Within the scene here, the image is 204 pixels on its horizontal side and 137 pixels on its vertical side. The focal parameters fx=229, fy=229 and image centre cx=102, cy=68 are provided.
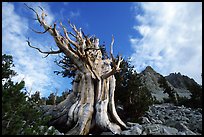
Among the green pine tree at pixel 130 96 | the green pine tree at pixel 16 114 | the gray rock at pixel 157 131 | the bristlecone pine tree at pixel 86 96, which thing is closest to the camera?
the green pine tree at pixel 16 114

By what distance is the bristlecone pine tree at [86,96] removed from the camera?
9320mm

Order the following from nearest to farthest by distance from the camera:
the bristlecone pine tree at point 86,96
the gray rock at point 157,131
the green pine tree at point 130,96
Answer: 1. the gray rock at point 157,131
2. the bristlecone pine tree at point 86,96
3. the green pine tree at point 130,96

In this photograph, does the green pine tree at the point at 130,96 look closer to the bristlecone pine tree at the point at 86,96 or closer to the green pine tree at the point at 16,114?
the bristlecone pine tree at the point at 86,96

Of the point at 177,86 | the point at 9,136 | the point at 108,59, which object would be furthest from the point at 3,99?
the point at 177,86

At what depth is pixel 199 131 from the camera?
1020cm

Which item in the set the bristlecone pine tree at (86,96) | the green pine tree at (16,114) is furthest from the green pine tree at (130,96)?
the green pine tree at (16,114)

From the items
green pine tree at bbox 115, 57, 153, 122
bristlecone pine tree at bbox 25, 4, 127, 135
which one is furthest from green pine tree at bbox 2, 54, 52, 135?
green pine tree at bbox 115, 57, 153, 122

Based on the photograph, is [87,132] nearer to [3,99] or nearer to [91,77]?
[91,77]

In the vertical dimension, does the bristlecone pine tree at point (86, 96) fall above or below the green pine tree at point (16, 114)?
above

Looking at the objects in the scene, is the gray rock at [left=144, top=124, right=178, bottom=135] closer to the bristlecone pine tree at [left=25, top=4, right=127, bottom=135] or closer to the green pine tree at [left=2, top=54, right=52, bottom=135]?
the bristlecone pine tree at [left=25, top=4, right=127, bottom=135]

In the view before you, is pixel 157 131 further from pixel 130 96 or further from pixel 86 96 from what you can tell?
pixel 130 96

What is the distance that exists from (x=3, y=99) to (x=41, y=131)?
4.28 feet

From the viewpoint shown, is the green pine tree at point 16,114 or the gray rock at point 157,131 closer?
the green pine tree at point 16,114

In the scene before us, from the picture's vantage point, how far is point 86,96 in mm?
10242
